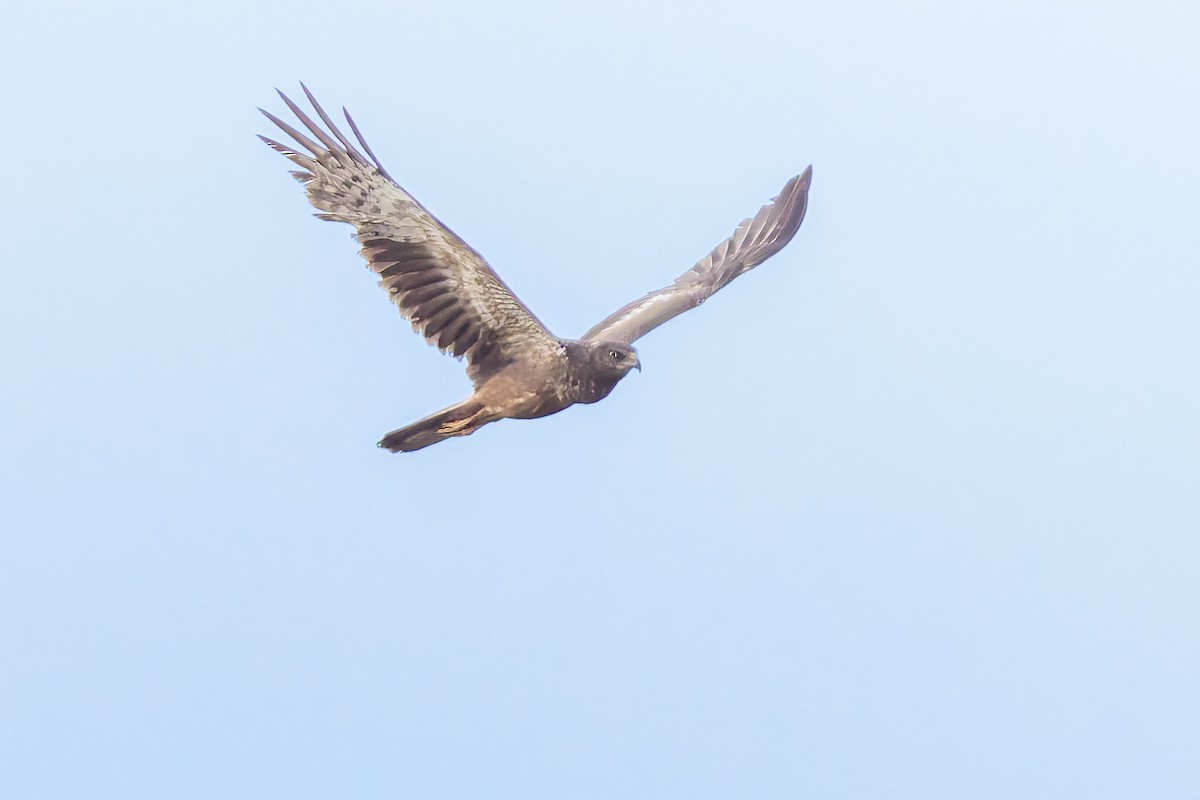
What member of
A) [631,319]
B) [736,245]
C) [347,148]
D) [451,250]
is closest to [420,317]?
[451,250]

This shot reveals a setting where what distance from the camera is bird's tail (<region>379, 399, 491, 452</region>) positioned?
10.1 m

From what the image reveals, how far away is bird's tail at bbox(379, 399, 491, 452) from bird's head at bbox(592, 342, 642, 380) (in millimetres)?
748

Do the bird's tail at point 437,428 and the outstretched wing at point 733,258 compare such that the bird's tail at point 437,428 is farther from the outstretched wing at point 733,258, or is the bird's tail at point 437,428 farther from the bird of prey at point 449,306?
the outstretched wing at point 733,258

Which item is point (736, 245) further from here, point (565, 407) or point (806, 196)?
point (565, 407)

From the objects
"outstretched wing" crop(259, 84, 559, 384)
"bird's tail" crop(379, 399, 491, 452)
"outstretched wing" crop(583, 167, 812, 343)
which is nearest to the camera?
"outstretched wing" crop(259, 84, 559, 384)

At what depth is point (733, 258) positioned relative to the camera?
1288 centimetres

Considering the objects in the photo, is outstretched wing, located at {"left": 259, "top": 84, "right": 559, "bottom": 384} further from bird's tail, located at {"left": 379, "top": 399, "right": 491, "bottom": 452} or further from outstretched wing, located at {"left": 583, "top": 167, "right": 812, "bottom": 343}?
outstretched wing, located at {"left": 583, "top": 167, "right": 812, "bottom": 343}

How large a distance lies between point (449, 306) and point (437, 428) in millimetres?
732

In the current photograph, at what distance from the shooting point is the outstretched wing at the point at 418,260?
951 centimetres

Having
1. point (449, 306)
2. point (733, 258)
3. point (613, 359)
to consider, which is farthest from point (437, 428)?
point (733, 258)

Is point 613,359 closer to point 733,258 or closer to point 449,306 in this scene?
point 449,306

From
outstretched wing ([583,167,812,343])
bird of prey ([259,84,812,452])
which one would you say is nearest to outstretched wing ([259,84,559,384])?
bird of prey ([259,84,812,452])

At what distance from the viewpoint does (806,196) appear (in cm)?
1309

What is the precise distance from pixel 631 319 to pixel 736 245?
1470 mm
